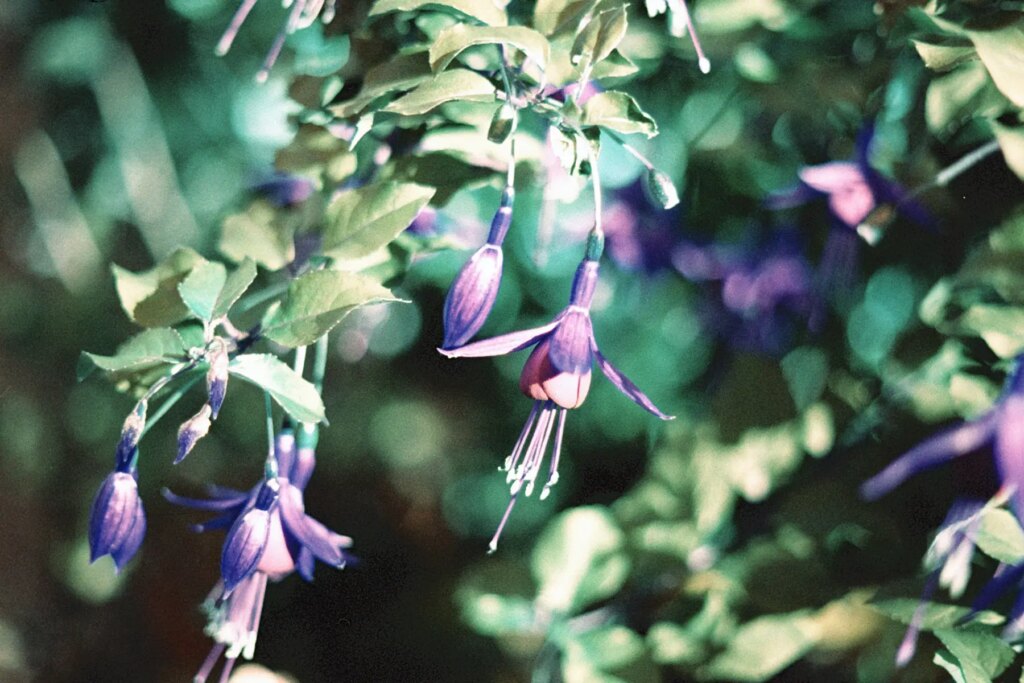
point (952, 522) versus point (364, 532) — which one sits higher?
point (952, 522)

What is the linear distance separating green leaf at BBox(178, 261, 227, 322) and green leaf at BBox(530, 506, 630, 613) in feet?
1.26

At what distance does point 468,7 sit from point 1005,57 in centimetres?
26

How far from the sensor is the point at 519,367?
0.82 meters

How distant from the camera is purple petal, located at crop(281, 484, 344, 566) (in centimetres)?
43

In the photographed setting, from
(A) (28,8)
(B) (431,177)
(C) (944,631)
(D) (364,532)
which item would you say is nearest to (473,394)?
(D) (364,532)

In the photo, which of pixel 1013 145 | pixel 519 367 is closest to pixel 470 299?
pixel 1013 145

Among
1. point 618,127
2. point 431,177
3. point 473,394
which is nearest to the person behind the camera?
point 618,127

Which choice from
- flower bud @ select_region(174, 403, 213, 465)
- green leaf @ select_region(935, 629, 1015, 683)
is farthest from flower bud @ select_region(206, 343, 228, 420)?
green leaf @ select_region(935, 629, 1015, 683)

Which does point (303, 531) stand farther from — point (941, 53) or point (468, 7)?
point (941, 53)

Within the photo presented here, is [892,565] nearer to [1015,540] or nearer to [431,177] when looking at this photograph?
[1015,540]

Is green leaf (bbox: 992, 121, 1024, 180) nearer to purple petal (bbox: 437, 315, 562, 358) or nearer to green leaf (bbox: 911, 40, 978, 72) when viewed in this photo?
green leaf (bbox: 911, 40, 978, 72)

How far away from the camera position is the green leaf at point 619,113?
0.37 meters

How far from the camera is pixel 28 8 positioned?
3.16 feet

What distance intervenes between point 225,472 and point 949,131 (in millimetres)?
794
